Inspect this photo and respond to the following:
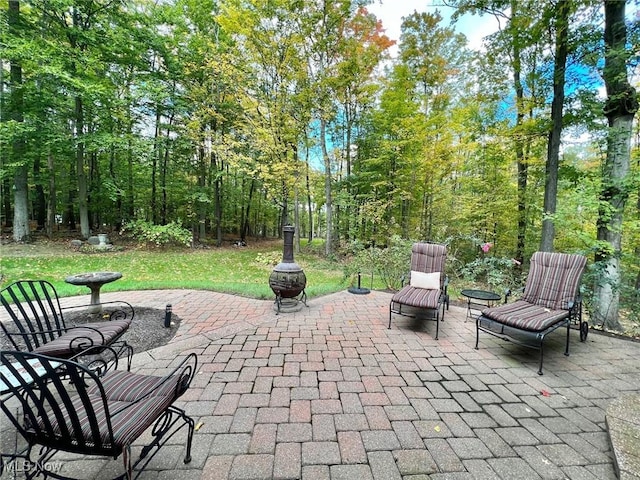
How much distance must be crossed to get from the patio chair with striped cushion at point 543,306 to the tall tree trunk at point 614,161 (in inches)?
33.1

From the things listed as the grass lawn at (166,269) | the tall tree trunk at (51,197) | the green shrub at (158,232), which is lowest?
the grass lawn at (166,269)

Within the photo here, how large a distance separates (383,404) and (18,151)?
13393 mm

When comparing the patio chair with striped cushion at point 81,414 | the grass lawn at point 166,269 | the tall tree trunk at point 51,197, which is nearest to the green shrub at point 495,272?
the grass lawn at point 166,269

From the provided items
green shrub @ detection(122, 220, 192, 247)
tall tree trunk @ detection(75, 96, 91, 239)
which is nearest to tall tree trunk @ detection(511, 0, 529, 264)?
green shrub @ detection(122, 220, 192, 247)

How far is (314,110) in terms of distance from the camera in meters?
9.62

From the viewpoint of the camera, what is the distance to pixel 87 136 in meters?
9.34

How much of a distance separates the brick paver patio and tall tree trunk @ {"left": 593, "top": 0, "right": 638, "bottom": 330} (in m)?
0.96

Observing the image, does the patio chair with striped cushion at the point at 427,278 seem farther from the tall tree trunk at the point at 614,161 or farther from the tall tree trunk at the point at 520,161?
the tall tree trunk at the point at 520,161

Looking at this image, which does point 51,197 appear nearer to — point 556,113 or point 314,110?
point 314,110

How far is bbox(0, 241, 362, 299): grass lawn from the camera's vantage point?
542 centimetres

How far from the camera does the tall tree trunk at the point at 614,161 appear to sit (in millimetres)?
3576

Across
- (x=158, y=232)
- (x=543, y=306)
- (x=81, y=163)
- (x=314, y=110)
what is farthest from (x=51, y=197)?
(x=543, y=306)

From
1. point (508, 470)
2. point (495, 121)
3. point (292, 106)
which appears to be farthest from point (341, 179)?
point (508, 470)

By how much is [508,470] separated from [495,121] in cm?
774
